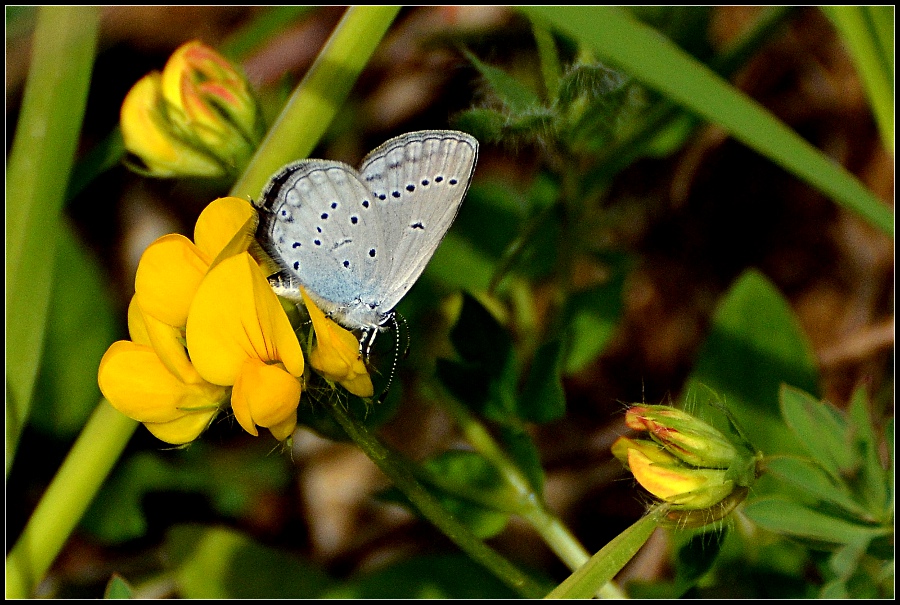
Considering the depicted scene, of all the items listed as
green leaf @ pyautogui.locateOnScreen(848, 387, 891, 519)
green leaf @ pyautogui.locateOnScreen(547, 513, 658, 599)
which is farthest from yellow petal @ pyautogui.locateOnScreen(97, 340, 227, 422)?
green leaf @ pyautogui.locateOnScreen(848, 387, 891, 519)

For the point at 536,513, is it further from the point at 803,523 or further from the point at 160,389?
the point at 160,389

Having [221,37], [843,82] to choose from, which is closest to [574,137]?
[843,82]

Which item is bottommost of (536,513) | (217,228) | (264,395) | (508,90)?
(536,513)

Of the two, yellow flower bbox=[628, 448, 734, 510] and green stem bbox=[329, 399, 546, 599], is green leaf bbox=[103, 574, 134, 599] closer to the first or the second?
green stem bbox=[329, 399, 546, 599]

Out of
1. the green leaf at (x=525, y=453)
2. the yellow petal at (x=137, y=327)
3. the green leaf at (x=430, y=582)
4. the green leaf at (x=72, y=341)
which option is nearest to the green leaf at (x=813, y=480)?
the green leaf at (x=525, y=453)

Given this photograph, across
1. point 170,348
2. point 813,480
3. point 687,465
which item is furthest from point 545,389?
point 170,348

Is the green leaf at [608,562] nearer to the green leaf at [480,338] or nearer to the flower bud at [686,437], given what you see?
the flower bud at [686,437]

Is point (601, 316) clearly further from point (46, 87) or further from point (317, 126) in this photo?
point (46, 87)
